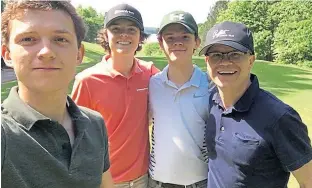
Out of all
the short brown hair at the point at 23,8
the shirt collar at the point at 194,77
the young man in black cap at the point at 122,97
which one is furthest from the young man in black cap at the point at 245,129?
the short brown hair at the point at 23,8

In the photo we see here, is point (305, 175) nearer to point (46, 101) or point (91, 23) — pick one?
point (46, 101)

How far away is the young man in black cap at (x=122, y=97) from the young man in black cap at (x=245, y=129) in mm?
693

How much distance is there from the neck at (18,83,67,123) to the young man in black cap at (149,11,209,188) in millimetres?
1284

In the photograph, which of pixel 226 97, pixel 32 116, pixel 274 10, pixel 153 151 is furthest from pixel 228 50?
pixel 274 10

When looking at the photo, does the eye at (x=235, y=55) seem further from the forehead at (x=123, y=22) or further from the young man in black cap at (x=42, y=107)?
the young man in black cap at (x=42, y=107)

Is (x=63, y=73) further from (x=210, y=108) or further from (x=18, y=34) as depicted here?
(x=210, y=108)


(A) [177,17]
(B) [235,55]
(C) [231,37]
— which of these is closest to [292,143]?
(B) [235,55]

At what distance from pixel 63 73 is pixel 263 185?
1420 millimetres

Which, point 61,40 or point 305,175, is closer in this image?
point 61,40

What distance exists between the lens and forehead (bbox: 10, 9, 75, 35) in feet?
5.30

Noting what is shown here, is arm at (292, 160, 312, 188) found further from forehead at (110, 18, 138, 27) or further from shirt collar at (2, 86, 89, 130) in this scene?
forehead at (110, 18, 138, 27)

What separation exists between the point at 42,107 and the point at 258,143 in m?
1.29

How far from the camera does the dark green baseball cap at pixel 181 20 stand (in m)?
3.04

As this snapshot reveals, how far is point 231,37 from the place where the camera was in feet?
8.24
